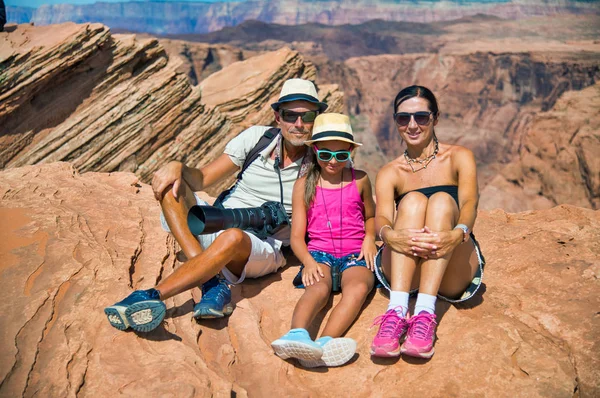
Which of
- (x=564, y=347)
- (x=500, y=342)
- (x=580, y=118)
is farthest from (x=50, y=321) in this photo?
(x=580, y=118)

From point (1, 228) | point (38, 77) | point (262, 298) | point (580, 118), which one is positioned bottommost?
point (580, 118)

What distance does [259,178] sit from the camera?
3.66 metres

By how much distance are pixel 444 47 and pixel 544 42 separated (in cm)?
1443

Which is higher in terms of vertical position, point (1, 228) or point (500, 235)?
point (1, 228)

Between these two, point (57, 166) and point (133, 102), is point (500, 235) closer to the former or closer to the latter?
point (57, 166)

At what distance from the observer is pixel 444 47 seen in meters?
79.5

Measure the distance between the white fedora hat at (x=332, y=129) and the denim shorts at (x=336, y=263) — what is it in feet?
2.28

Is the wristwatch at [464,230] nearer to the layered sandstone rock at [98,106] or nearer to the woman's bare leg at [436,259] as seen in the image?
the woman's bare leg at [436,259]

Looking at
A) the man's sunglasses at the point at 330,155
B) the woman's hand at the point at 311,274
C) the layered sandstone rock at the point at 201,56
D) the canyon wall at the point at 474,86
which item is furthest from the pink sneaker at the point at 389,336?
the layered sandstone rock at the point at 201,56

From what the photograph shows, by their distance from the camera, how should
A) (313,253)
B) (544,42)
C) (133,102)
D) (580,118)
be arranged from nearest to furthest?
(313,253)
(133,102)
(580,118)
(544,42)

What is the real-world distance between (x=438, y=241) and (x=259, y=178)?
151 cm

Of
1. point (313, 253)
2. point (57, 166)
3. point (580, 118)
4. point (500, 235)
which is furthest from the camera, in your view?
point (580, 118)

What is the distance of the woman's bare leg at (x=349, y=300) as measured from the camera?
2695 millimetres

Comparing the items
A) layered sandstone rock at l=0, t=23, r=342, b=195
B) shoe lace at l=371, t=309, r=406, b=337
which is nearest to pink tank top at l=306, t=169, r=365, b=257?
shoe lace at l=371, t=309, r=406, b=337
